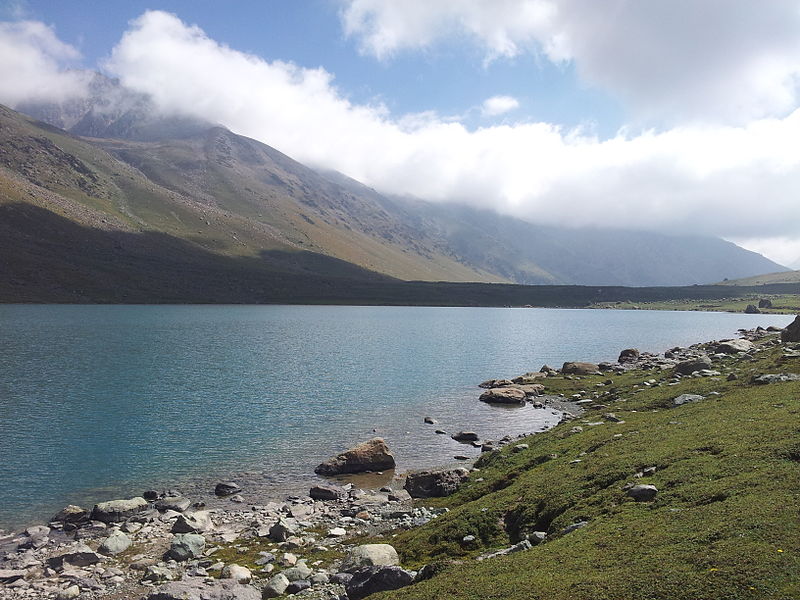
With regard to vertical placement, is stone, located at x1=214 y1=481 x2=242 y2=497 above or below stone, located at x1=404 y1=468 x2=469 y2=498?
below

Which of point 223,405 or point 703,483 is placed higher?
point 703,483

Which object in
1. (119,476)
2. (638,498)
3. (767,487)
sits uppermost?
(767,487)

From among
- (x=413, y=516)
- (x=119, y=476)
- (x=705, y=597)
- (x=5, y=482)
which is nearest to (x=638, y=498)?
(x=705, y=597)

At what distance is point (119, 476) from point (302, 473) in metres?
14.2

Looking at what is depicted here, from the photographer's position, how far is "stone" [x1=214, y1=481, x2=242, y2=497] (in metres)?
35.9

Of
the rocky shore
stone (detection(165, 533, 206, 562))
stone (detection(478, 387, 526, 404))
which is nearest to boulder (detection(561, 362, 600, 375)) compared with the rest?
stone (detection(478, 387, 526, 404))

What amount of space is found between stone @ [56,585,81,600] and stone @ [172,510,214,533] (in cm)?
679

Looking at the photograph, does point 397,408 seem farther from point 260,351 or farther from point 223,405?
point 260,351

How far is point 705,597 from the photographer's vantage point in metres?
11.9

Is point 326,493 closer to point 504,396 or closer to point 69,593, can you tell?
point 69,593

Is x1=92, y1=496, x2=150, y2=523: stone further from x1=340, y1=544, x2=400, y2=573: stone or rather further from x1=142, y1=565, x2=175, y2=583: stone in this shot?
x1=340, y1=544, x2=400, y2=573: stone

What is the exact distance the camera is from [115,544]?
89.0 ft

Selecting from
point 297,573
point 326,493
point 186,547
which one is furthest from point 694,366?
point 186,547

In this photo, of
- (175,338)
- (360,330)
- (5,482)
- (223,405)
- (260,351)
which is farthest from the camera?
(360,330)
